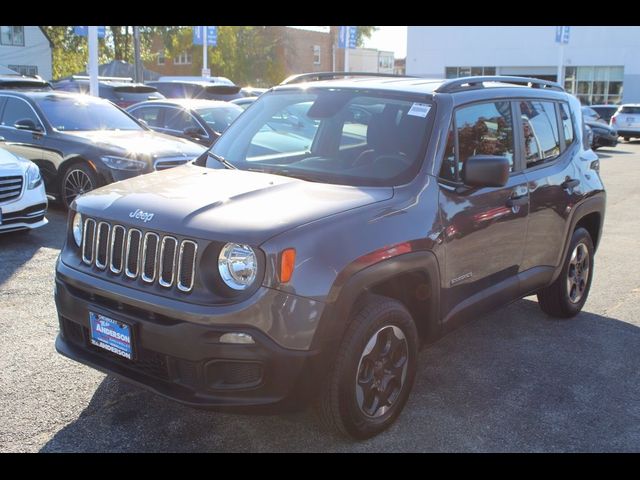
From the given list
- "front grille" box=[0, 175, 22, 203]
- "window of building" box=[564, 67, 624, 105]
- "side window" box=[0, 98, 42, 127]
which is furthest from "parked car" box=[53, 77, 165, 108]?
"window of building" box=[564, 67, 624, 105]

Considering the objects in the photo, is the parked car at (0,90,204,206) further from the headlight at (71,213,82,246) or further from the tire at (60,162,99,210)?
the headlight at (71,213,82,246)

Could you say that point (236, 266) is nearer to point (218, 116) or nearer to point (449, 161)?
point (449, 161)

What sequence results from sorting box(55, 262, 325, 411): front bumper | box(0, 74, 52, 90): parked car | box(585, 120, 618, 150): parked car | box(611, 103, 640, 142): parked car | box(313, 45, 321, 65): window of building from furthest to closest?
box(313, 45, 321, 65): window of building
box(611, 103, 640, 142): parked car
box(585, 120, 618, 150): parked car
box(0, 74, 52, 90): parked car
box(55, 262, 325, 411): front bumper

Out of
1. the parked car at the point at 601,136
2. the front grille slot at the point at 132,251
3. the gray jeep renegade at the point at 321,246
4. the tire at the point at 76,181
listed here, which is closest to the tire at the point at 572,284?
the gray jeep renegade at the point at 321,246

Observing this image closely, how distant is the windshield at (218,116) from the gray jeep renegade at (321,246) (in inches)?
260

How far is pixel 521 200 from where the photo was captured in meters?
4.77

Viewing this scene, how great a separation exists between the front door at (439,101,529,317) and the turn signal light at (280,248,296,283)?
1.14 metres

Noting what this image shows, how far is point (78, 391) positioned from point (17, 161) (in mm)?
4397

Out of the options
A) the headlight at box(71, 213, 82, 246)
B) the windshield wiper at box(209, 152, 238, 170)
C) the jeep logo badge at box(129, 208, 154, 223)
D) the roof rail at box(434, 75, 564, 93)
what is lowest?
the headlight at box(71, 213, 82, 246)

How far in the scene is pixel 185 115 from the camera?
11.7 metres

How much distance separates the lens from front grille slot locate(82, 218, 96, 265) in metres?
3.74

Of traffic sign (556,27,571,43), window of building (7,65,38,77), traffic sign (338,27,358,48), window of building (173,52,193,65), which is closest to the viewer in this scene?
traffic sign (338,27,358,48)

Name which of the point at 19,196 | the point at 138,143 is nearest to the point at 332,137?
the point at 19,196
